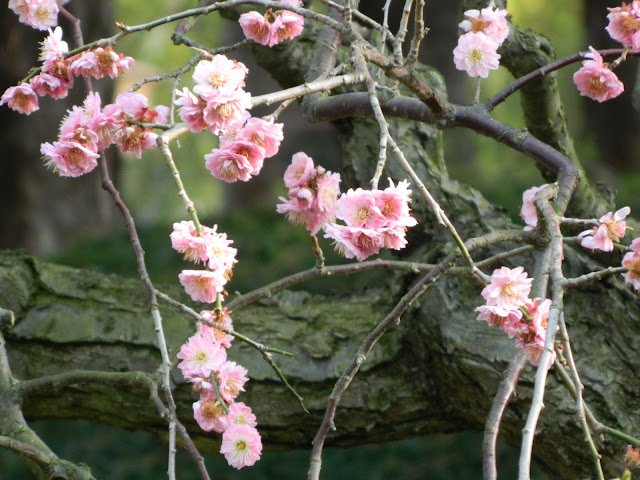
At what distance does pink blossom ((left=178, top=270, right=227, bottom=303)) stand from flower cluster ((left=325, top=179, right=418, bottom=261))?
9.3 inches

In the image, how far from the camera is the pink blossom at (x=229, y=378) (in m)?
1.66

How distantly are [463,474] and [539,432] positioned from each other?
67.4 inches

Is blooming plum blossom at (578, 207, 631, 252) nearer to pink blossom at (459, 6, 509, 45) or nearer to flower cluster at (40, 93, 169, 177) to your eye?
pink blossom at (459, 6, 509, 45)

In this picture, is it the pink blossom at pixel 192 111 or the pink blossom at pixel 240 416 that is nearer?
the pink blossom at pixel 192 111

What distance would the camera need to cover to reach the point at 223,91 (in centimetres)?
142

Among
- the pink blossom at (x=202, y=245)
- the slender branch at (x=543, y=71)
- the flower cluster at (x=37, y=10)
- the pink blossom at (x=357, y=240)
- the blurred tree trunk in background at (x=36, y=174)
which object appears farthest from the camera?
the blurred tree trunk in background at (x=36, y=174)

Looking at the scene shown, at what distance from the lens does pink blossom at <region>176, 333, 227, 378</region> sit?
1621 mm

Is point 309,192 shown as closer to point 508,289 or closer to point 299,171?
point 299,171

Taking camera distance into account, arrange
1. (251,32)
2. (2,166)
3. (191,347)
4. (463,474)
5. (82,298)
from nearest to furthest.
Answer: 1. (191,347)
2. (251,32)
3. (82,298)
4. (463,474)
5. (2,166)

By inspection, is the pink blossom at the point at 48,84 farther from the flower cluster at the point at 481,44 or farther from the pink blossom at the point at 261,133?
the flower cluster at the point at 481,44

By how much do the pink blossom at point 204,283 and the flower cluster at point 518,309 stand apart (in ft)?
1.49

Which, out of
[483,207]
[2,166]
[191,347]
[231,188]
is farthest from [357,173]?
[231,188]

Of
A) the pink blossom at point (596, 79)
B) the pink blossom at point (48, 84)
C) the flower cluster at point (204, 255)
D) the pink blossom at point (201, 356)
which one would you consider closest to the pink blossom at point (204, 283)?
the flower cluster at point (204, 255)

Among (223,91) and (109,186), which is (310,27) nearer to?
(109,186)
